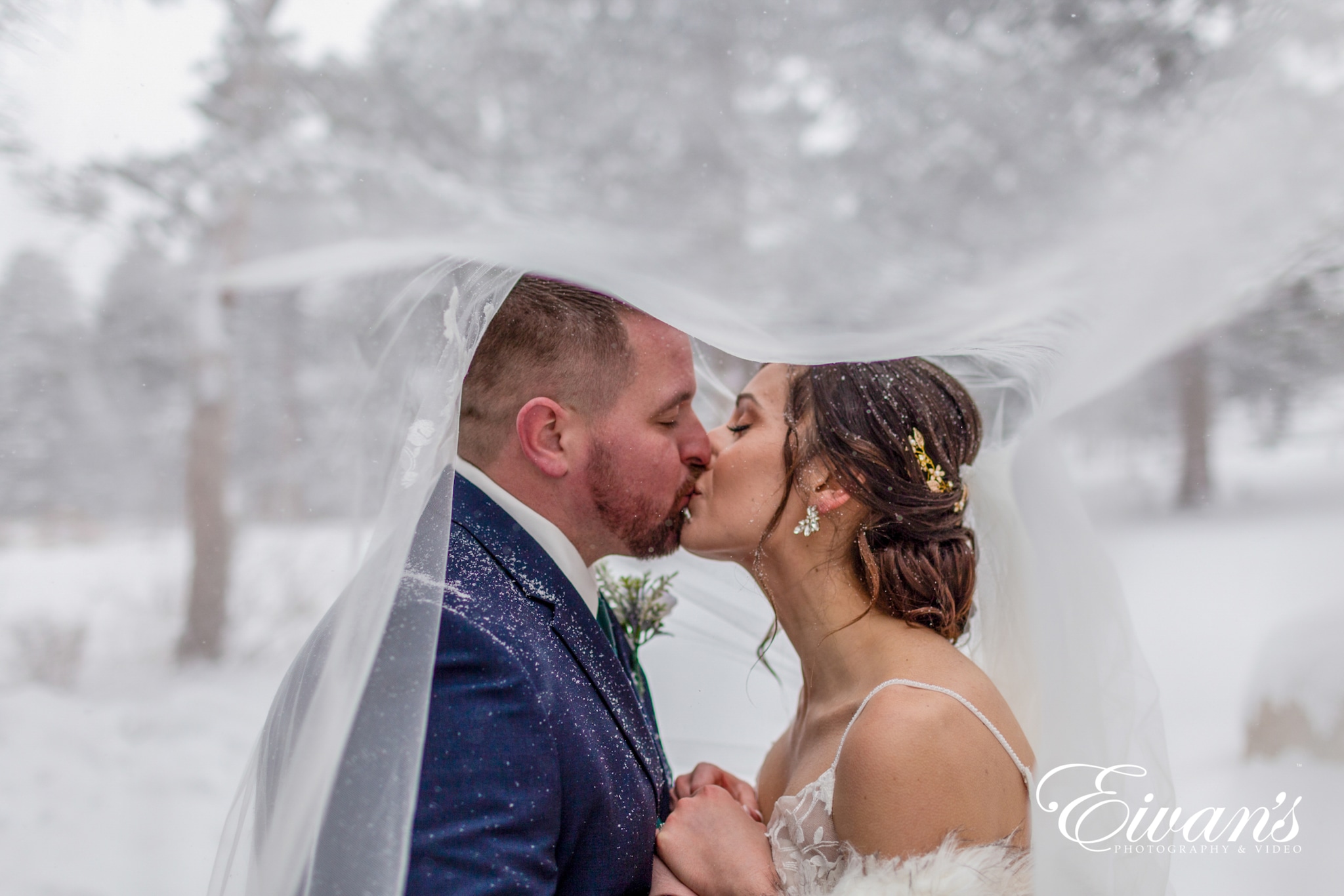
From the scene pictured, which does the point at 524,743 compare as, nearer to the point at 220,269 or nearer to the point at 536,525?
the point at 536,525

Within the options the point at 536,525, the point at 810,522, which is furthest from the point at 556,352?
the point at 810,522

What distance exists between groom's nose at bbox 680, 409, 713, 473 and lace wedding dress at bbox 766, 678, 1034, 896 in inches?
29.9

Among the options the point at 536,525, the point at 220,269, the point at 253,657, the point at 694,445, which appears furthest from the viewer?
the point at 253,657

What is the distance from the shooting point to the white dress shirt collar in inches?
87.6

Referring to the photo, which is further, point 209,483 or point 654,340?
point 654,340

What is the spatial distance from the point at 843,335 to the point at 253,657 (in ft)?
6.56

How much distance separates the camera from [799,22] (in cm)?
120

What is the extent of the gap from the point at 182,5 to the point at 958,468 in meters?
2.03

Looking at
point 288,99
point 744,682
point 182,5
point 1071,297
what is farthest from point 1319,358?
point 744,682

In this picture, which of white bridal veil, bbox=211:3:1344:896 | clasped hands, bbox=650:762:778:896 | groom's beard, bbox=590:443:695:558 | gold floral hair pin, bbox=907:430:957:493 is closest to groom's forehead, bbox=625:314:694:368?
groom's beard, bbox=590:443:695:558

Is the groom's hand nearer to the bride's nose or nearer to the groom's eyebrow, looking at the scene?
the bride's nose

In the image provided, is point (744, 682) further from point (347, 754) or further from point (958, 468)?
point (347, 754)

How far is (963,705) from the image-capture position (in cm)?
203

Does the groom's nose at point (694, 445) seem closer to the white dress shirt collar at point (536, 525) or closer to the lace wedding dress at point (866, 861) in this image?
the white dress shirt collar at point (536, 525)
